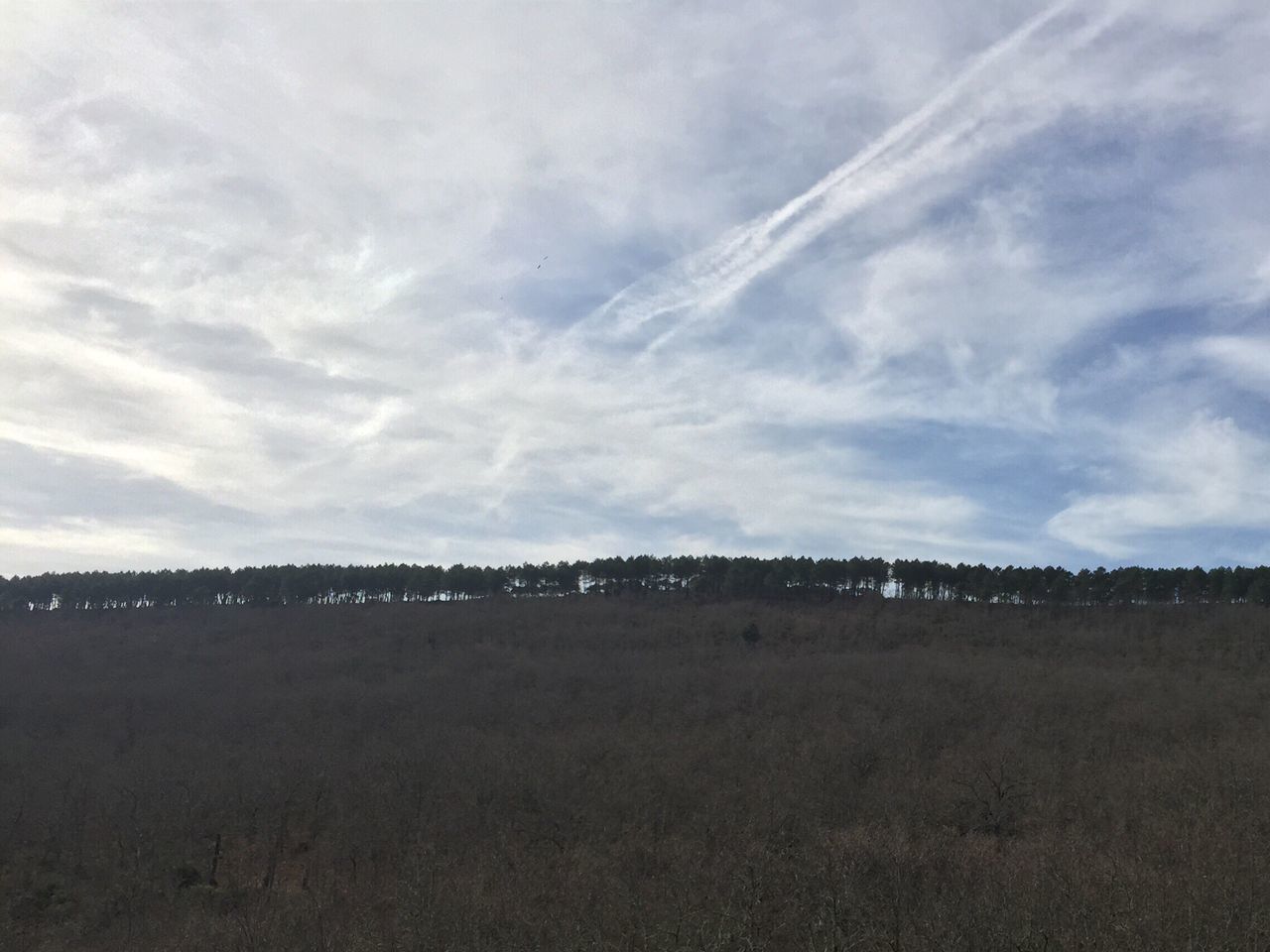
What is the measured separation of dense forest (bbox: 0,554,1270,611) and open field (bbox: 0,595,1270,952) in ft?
31.3

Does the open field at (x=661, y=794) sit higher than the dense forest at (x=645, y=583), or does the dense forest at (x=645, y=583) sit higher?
the dense forest at (x=645, y=583)

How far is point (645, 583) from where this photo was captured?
337 feet

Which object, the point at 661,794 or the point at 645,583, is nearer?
the point at 661,794

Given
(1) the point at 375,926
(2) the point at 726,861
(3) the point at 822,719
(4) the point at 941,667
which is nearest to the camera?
(1) the point at 375,926

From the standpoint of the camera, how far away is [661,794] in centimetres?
2869

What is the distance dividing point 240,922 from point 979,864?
13.4 meters

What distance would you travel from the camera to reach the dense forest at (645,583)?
7975 cm

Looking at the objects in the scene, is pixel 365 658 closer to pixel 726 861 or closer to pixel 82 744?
pixel 82 744

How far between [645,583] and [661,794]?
74156 mm

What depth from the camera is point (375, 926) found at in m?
14.9

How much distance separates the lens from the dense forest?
79.8m

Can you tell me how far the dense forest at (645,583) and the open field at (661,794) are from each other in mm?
9552

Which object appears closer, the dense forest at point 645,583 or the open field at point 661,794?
the open field at point 661,794

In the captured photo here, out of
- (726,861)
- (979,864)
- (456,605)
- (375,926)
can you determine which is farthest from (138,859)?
(456,605)
